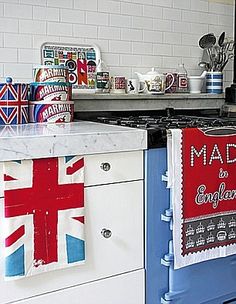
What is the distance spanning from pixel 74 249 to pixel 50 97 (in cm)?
72

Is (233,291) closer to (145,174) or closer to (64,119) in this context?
(145,174)

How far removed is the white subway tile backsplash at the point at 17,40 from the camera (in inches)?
80.8

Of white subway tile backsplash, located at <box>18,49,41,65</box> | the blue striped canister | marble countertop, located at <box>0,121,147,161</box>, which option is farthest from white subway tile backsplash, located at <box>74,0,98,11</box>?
marble countertop, located at <box>0,121,147,161</box>

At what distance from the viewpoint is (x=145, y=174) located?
159cm

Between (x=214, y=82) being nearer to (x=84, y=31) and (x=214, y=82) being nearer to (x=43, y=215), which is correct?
(x=84, y=31)

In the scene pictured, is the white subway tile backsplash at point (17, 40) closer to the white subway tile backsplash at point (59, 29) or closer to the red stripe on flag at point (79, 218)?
the white subway tile backsplash at point (59, 29)

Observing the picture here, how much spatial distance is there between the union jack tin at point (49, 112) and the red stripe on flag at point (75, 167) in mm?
486

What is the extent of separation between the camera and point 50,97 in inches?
74.4

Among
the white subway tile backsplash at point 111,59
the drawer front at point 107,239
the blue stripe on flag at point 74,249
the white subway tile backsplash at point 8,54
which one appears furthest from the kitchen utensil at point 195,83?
the blue stripe on flag at point 74,249

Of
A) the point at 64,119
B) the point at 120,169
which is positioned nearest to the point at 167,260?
the point at 120,169

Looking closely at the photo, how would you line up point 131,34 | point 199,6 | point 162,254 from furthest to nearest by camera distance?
point 199,6, point 131,34, point 162,254

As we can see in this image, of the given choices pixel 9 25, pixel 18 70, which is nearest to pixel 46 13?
pixel 9 25

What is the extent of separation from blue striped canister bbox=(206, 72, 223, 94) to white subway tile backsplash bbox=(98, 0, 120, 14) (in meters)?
0.64

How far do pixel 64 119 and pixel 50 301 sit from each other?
778mm
